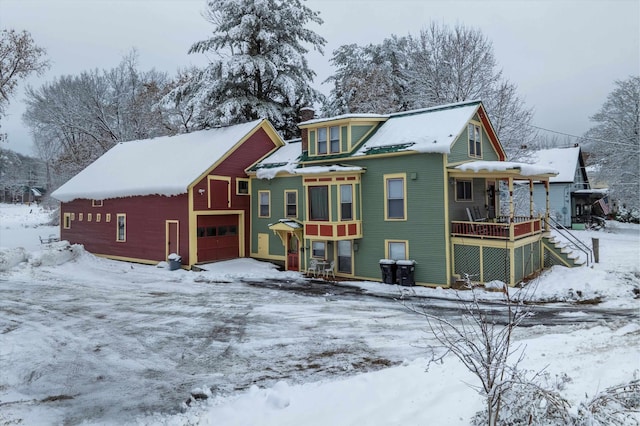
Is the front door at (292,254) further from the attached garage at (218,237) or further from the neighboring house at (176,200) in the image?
the attached garage at (218,237)

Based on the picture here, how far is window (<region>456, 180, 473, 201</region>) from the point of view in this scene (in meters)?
17.9

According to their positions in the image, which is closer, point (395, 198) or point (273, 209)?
point (395, 198)

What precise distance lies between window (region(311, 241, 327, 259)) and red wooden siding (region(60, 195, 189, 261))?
676cm

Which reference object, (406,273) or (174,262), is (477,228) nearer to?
(406,273)

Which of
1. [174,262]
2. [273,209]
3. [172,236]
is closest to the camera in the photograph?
[174,262]

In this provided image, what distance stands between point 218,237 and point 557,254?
56.2 feet

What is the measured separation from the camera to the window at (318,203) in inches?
763

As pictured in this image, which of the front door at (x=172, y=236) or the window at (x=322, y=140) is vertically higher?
the window at (x=322, y=140)

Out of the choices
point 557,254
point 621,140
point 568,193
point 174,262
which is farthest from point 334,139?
point 568,193

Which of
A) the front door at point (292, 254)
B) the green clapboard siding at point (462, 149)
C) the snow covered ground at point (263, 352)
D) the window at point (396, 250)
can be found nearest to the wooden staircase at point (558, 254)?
the snow covered ground at point (263, 352)

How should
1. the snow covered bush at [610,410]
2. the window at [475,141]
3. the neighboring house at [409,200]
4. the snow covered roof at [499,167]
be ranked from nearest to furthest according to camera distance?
1. the snow covered bush at [610,410]
2. the snow covered roof at [499,167]
3. the neighboring house at [409,200]
4. the window at [475,141]

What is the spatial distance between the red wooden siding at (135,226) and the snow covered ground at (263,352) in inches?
198

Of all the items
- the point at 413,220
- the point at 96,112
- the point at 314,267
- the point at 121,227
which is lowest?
the point at 314,267

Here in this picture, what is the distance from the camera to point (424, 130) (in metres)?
18.3
